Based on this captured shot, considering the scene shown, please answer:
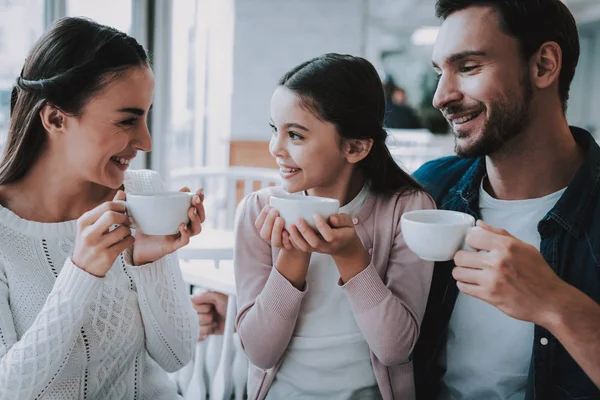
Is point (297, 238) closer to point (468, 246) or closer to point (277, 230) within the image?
point (277, 230)

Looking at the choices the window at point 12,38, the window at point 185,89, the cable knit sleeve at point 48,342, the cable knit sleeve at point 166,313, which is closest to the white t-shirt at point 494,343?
the cable knit sleeve at point 166,313

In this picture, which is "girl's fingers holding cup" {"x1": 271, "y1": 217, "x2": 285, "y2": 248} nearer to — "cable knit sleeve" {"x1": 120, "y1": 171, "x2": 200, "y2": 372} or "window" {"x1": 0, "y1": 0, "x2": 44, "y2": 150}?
"cable knit sleeve" {"x1": 120, "y1": 171, "x2": 200, "y2": 372}

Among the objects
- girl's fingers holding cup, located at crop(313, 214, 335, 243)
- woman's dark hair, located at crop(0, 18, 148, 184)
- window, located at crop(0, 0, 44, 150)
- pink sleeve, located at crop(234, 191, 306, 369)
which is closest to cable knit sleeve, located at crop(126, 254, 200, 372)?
pink sleeve, located at crop(234, 191, 306, 369)

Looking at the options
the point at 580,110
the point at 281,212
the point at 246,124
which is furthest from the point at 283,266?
the point at 580,110

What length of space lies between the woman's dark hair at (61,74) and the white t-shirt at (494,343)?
963 mm

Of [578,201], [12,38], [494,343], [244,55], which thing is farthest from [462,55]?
[244,55]

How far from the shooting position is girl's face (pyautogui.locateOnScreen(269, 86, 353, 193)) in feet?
4.42

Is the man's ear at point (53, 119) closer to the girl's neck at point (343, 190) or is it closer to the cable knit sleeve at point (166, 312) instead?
the cable knit sleeve at point (166, 312)

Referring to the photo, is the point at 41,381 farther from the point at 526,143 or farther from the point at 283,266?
the point at 526,143

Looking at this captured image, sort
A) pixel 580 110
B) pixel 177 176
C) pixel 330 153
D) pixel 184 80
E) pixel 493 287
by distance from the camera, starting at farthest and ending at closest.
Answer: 1. pixel 580 110
2. pixel 184 80
3. pixel 177 176
4. pixel 330 153
5. pixel 493 287

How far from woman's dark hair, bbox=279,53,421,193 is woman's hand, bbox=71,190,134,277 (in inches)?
20.4

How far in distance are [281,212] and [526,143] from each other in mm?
693

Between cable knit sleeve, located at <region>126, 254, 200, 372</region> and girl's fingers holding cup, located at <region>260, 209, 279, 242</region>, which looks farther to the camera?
cable knit sleeve, located at <region>126, 254, 200, 372</region>

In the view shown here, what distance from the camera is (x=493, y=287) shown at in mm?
952
